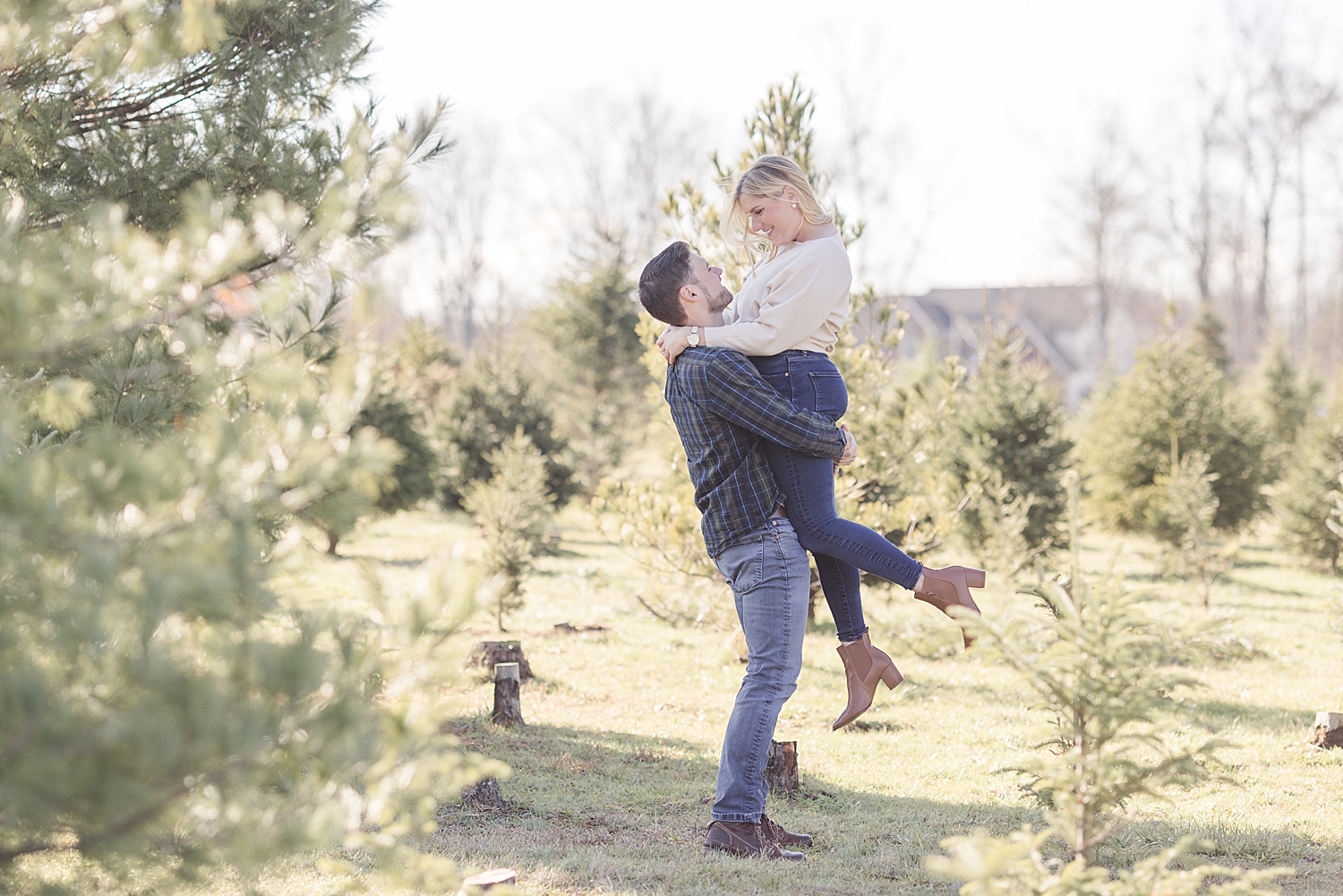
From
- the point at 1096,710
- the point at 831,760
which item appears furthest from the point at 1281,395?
the point at 1096,710

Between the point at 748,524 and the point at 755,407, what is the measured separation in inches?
14.8

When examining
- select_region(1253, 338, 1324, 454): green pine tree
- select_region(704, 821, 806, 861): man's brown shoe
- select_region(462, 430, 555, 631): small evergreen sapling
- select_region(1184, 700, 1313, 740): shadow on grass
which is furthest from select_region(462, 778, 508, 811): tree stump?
select_region(1253, 338, 1324, 454): green pine tree

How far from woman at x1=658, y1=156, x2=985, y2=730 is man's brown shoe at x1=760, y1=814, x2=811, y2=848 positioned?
18.0 inches

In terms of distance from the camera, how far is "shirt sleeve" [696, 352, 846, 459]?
3115mm

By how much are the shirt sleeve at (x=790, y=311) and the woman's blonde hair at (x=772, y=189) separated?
211mm

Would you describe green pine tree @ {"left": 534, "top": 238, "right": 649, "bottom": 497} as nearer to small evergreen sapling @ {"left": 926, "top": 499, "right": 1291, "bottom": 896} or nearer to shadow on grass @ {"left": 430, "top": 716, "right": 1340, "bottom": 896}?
shadow on grass @ {"left": 430, "top": 716, "right": 1340, "bottom": 896}

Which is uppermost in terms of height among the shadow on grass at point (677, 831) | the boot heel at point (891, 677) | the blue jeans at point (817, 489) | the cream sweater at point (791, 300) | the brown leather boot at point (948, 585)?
the cream sweater at point (791, 300)

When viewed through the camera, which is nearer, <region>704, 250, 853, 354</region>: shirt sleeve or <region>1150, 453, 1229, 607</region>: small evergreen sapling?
<region>704, 250, 853, 354</region>: shirt sleeve

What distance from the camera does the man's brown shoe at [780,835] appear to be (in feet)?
11.3

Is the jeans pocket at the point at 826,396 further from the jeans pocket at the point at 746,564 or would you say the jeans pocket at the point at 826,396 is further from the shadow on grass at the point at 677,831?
Result: the shadow on grass at the point at 677,831

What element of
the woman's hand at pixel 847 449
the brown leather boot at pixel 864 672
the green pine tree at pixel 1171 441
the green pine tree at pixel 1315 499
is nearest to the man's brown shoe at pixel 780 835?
the brown leather boot at pixel 864 672

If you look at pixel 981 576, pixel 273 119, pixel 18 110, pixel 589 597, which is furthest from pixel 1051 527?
pixel 18 110

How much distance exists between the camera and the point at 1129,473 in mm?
13180

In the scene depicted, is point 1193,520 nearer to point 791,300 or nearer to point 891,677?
point 891,677
